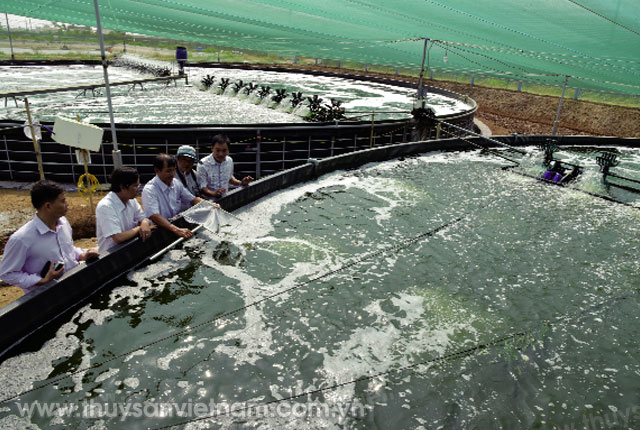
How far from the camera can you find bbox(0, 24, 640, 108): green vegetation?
2228cm

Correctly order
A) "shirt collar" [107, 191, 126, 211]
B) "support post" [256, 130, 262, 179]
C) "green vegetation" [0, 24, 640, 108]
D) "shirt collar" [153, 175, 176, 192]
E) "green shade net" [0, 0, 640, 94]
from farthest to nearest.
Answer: "green vegetation" [0, 24, 640, 108] → "green shade net" [0, 0, 640, 94] → "support post" [256, 130, 262, 179] → "shirt collar" [153, 175, 176, 192] → "shirt collar" [107, 191, 126, 211]

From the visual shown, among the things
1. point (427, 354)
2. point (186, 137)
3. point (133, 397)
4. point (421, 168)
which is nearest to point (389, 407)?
point (427, 354)

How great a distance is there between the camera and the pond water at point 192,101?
14.5 meters

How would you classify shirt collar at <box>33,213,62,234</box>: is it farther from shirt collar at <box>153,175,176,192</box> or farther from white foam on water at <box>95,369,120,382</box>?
shirt collar at <box>153,175,176,192</box>

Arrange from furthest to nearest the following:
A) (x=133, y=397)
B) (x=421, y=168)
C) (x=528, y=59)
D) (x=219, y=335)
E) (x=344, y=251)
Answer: (x=528, y=59)
(x=421, y=168)
(x=344, y=251)
(x=219, y=335)
(x=133, y=397)

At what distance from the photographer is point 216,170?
5.66 m

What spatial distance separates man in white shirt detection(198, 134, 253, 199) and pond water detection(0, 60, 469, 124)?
5.60m

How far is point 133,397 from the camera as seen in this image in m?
3.14

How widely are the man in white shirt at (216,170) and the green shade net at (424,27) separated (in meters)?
11.3

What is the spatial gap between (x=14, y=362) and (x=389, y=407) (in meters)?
3.02

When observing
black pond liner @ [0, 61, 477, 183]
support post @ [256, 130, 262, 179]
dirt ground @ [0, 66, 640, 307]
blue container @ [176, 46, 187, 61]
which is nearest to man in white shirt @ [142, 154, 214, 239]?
black pond liner @ [0, 61, 477, 183]

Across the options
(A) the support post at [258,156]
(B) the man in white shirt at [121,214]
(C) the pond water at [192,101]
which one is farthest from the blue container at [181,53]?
(B) the man in white shirt at [121,214]

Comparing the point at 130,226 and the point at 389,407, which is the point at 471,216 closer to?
the point at 389,407

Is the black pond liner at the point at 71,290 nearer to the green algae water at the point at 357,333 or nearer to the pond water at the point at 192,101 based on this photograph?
the green algae water at the point at 357,333
